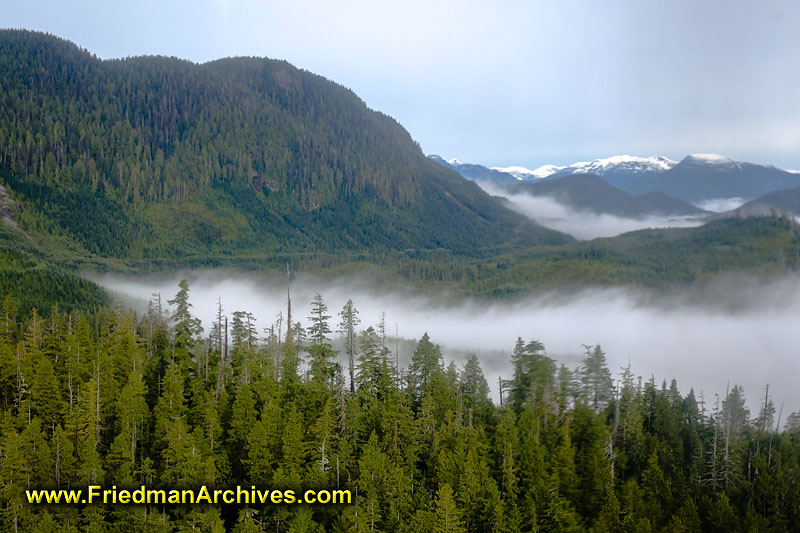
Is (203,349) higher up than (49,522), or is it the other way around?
(203,349)

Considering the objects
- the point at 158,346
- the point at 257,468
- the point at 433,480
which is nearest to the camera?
the point at 257,468

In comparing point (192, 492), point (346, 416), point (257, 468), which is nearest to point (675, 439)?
point (346, 416)

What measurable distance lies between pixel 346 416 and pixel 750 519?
53967 mm

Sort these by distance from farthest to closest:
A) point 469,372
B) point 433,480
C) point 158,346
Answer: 1. point 469,372
2. point 158,346
3. point 433,480

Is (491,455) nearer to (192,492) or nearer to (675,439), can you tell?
(192,492)

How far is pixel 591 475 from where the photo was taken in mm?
68562

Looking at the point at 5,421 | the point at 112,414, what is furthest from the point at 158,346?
the point at 5,421

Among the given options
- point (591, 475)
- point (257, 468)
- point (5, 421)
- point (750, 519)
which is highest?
point (5, 421)

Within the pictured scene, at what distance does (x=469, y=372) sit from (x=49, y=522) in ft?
181

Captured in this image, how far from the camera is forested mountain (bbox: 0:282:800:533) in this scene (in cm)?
5500

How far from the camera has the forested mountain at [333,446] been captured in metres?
55.0

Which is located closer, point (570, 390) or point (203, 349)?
point (203, 349)

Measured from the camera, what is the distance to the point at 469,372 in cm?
8600

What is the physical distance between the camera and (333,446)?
6291 cm
